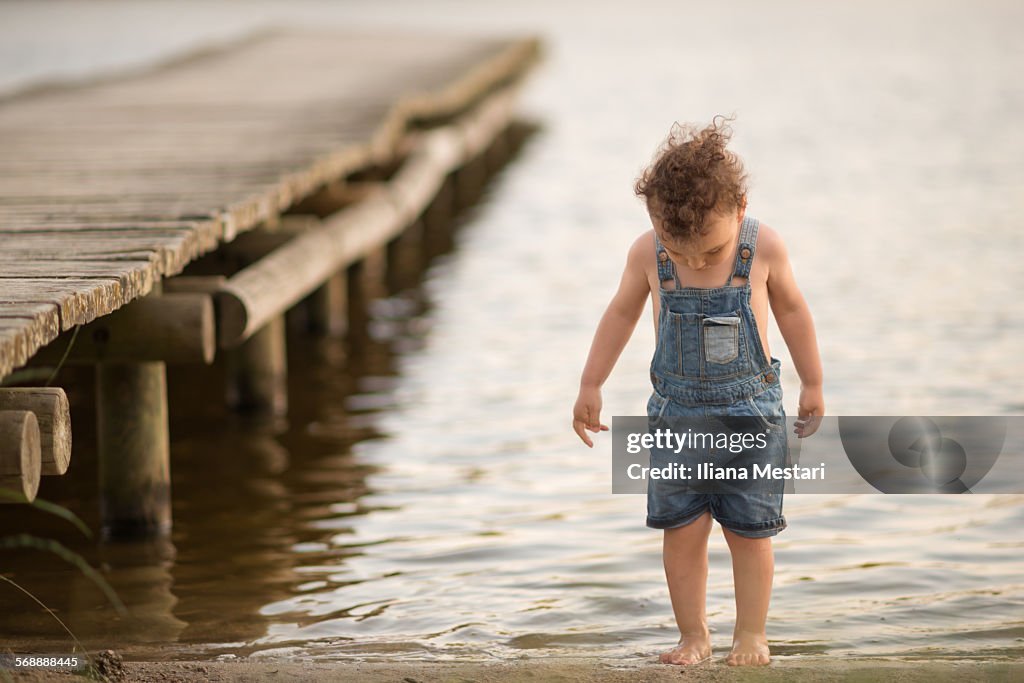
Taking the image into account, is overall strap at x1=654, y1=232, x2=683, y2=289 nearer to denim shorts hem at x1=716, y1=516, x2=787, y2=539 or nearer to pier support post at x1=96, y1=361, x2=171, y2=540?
denim shorts hem at x1=716, y1=516, x2=787, y2=539

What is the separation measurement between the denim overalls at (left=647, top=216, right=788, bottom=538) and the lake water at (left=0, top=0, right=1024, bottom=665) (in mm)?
638

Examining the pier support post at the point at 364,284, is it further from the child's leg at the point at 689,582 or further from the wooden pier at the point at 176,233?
the child's leg at the point at 689,582

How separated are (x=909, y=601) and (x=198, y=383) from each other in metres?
5.17

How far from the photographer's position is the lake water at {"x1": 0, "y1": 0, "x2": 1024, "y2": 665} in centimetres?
491

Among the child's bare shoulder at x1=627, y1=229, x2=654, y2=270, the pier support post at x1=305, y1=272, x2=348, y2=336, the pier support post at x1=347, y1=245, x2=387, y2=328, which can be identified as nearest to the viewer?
the child's bare shoulder at x1=627, y1=229, x2=654, y2=270

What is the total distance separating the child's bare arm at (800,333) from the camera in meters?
4.07

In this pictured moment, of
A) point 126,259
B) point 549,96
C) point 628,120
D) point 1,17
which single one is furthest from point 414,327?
point 1,17

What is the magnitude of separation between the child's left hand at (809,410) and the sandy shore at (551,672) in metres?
0.63

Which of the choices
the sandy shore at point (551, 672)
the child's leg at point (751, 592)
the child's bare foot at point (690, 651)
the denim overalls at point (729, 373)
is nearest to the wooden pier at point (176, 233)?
the sandy shore at point (551, 672)

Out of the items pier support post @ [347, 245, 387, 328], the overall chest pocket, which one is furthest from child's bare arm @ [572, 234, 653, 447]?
pier support post @ [347, 245, 387, 328]

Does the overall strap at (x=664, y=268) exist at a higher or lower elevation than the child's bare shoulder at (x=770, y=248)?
lower

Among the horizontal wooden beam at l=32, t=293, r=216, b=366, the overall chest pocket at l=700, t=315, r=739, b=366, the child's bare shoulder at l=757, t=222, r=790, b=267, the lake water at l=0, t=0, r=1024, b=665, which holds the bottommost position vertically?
the lake water at l=0, t=0, r=1024, b=665

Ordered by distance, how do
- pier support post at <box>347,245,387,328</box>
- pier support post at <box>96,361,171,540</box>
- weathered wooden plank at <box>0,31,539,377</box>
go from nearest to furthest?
1. weathered wooden plank at <box>0,31,539,377</box>
2. pier support post at <box>96,361,171,540</box>
3. pier support post at <box>347,245,387,328</box>

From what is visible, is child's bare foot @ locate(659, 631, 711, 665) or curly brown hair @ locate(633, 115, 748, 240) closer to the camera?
curly brown hair @ locate(633, 115, 748, 240)
